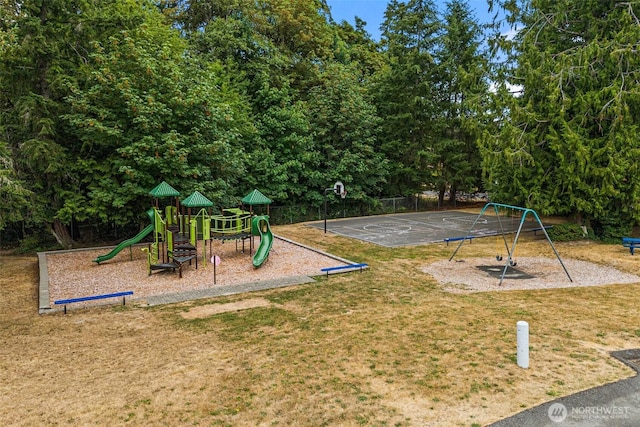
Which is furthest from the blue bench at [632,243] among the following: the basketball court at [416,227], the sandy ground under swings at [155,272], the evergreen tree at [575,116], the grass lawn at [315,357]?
the sandy ground under swings at [155,272]

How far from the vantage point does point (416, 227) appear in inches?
851

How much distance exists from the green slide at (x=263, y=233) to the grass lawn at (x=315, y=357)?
10.7 feet

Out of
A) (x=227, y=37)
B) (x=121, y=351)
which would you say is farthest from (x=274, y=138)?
(x=121, y=351)

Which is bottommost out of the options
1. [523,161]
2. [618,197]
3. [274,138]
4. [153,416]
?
[153,416]

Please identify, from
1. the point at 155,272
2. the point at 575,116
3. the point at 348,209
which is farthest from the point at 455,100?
the point at 155,272

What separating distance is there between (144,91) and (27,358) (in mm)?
11027

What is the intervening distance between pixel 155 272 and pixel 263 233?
3.74m

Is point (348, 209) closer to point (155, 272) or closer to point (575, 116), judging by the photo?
point (575, 116)

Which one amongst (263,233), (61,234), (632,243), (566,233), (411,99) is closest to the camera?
(632,243)

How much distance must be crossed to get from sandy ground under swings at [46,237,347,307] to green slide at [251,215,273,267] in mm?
400

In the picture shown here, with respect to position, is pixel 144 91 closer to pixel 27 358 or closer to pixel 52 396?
pixel 27 358

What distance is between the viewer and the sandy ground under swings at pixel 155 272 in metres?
10.8

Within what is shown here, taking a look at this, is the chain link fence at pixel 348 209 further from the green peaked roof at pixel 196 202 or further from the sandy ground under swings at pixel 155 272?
the green peaked roof at pixel 196 202

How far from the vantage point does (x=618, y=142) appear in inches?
588
